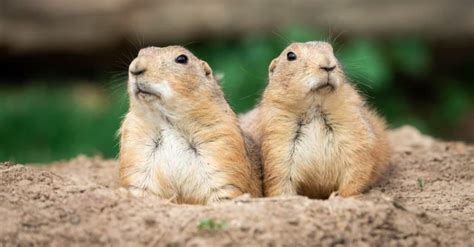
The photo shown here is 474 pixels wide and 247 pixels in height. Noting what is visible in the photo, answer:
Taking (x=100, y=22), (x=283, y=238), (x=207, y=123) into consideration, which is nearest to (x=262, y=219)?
(x=283, y=238)

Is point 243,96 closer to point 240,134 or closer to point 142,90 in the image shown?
point 240,134

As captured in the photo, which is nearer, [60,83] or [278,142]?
[278,142]

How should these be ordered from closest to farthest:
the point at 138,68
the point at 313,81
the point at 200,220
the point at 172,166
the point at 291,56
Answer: the point at 200,220 → the point at 138,68 → the point at 172,166 → the point at 313,81 → the point at 291,56

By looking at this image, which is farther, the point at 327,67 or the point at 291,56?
the point at 291,56

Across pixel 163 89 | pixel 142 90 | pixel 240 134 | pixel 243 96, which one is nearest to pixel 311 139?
pixel 240 134

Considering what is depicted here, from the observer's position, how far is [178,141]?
7.03m

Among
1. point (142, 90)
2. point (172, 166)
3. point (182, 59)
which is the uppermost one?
point (182, 59)

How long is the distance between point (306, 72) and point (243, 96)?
514 centimetres

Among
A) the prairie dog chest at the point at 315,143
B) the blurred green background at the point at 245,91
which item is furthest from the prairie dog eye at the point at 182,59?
the blurred green background at the point at 245,91

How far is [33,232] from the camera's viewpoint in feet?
18.2

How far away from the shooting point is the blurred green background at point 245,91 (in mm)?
12453

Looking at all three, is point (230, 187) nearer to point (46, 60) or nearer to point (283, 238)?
point (283, 238)

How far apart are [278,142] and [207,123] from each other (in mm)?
755

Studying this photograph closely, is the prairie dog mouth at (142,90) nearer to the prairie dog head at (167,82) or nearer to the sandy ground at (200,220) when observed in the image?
the prairie dog head at (167,82)
